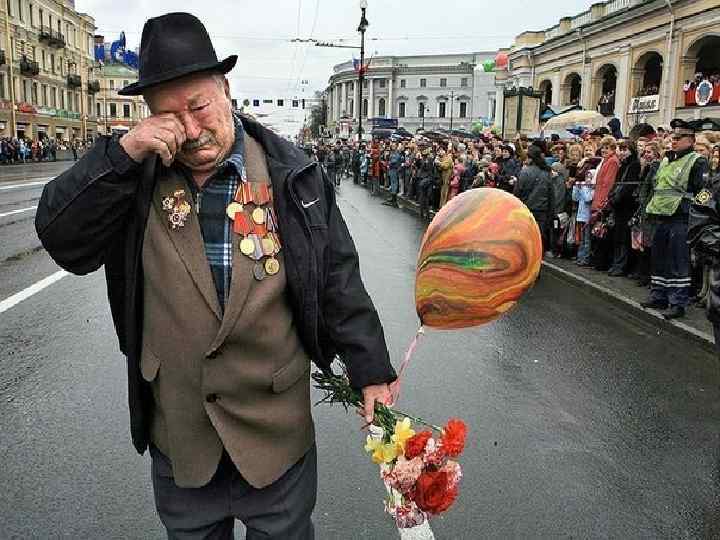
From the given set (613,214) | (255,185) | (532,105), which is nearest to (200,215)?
(255,185)

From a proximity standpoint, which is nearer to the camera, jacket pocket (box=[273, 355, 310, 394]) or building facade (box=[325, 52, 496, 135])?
jacket pocket (box=[273, 355, 310, 394])

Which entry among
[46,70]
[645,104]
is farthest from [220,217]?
[46,70]

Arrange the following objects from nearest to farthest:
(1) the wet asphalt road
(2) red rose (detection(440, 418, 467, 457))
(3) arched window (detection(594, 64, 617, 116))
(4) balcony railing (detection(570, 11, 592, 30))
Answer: (2) red rose (detection(440, 418, 467, 457)) → (1) the wet asphalt road → (3) arched window (detection(594, 64, 617, 116)) → (4) balcony railing (detection(570, 11, 592, 30))

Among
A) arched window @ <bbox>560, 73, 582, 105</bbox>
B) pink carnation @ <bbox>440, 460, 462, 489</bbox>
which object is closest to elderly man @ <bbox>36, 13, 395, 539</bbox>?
pink carnation @ <bbox>440, 460, 462, 489</bbox>

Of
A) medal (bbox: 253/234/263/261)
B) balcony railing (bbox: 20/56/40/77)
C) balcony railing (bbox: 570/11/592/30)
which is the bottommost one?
medal (bbox: 253/234/263/261)

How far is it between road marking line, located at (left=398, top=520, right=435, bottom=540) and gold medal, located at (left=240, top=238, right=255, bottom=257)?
1.81 meters

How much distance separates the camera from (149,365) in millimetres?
2006

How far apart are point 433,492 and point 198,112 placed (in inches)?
49.4

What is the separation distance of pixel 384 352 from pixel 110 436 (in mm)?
2790

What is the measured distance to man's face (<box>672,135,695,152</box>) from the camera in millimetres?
7184

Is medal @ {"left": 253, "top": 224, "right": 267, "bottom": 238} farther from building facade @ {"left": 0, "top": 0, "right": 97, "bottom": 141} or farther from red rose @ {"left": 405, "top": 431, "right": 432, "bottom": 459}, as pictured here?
building facade @ {"left": 0, "top": 0, "right": 97, "bottom": 141}

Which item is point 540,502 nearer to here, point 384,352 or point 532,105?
point 384,352

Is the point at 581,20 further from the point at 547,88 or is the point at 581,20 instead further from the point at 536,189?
the point at 536,189

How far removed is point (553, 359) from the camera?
6.18 meters
